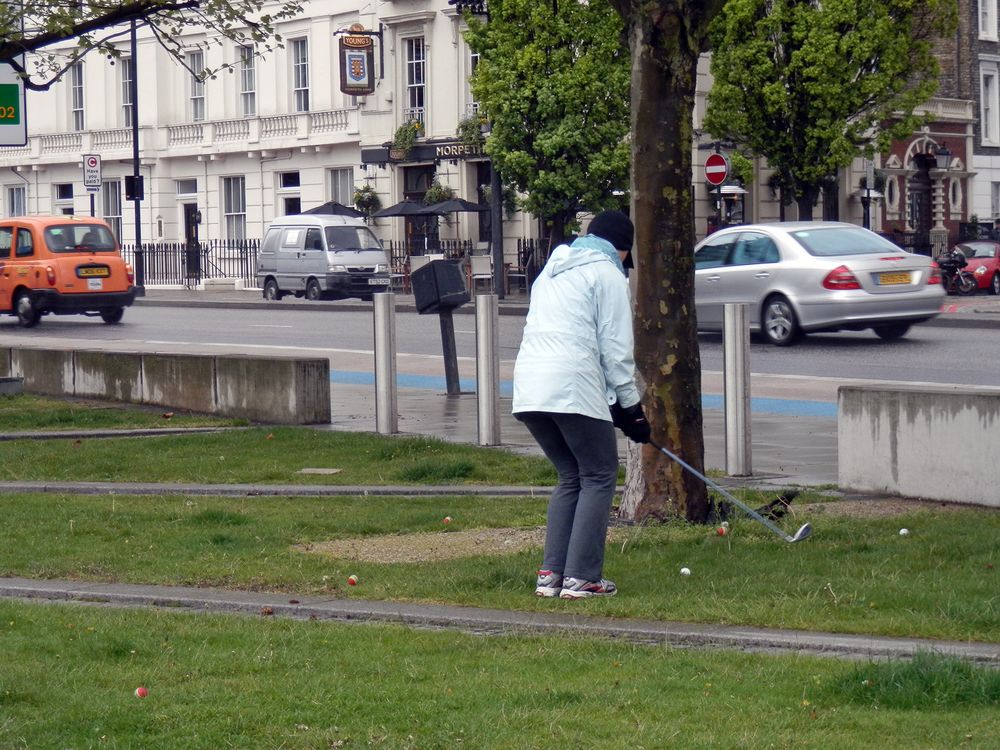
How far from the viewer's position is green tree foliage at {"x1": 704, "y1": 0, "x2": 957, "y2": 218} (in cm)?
3597

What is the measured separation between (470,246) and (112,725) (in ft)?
129

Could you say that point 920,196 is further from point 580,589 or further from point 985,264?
point 580,589

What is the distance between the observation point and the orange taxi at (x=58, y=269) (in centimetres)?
2948

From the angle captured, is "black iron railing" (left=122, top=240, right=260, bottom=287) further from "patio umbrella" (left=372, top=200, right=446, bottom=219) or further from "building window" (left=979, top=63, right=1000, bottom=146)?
"building window" (left=979, top=63, right=1000, bottom=146)

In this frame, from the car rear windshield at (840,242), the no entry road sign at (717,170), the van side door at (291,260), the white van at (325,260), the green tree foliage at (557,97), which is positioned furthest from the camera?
the van side door at (291,260)

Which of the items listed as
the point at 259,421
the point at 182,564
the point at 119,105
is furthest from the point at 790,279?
the point at 119,105

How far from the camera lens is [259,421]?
14359mm

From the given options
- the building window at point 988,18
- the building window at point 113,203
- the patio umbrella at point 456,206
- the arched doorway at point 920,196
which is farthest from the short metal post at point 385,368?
the building window at point 988,18

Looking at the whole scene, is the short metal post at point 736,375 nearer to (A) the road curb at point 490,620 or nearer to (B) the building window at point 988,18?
(A) the road curb at point 490,620

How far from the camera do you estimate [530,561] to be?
7.61 m

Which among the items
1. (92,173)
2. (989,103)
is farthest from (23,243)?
(989,103)

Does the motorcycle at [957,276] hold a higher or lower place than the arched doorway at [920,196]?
lower

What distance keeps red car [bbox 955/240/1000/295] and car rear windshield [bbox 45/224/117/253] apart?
19.3m

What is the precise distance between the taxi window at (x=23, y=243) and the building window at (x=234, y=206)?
69.0 ft
